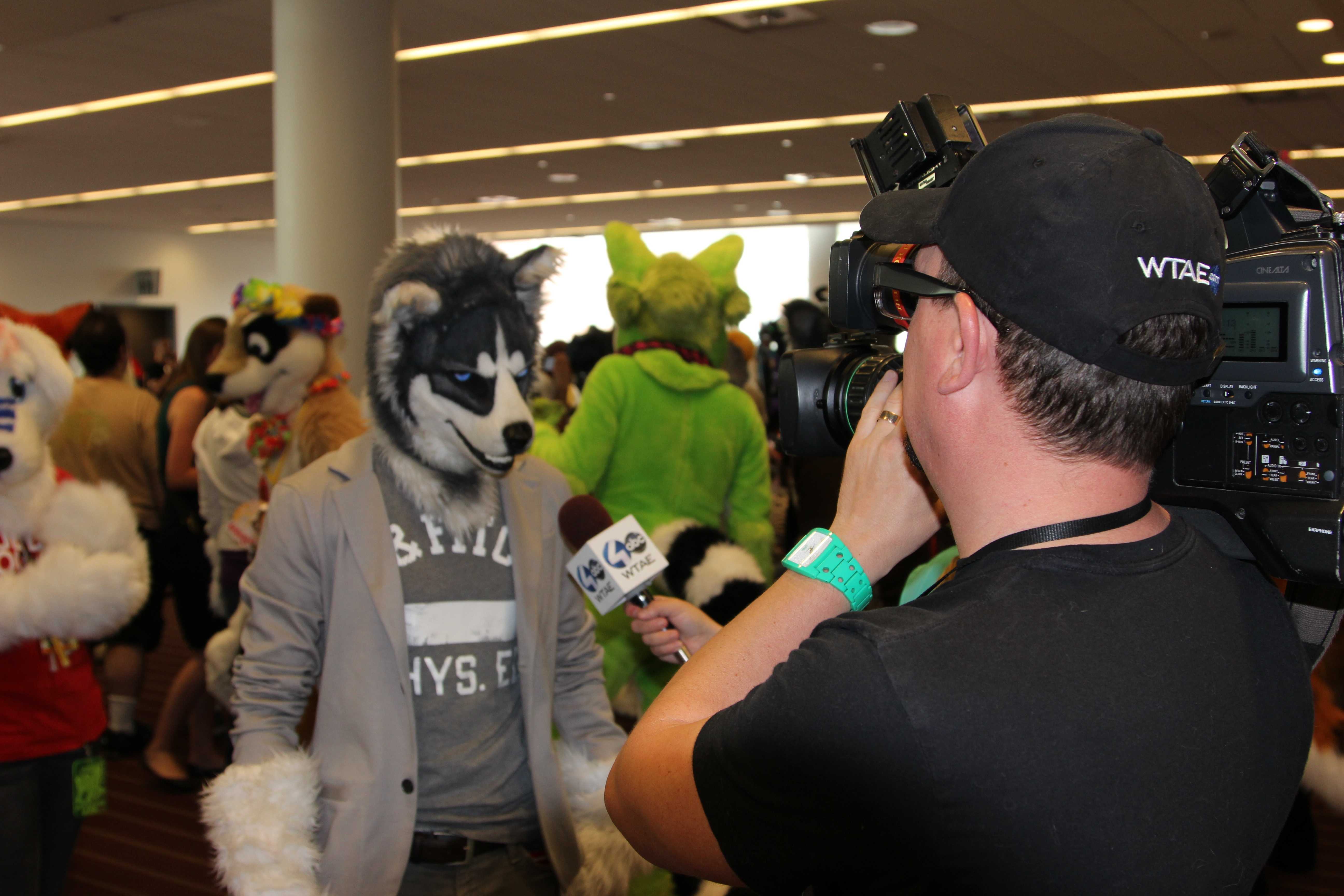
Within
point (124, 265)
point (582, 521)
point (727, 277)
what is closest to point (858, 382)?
point (582, 521)

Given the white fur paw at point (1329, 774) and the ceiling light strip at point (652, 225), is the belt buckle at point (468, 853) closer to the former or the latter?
the white fur paw at point (1329, 774)

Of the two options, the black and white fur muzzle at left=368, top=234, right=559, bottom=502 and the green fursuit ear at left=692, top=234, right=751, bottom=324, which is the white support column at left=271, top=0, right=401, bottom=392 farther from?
the black and white fur muzzle at left=368, top=234, right=559, bottom=502

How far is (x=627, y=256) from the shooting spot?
3090 millimetres

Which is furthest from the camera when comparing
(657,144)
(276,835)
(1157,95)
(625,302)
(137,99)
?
(657,144)

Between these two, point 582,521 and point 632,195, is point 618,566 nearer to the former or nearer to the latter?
point 582,521

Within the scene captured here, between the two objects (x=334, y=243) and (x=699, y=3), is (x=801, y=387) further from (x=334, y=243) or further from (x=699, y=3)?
(x=699, y=3)

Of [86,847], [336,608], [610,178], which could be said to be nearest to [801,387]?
[336,608]

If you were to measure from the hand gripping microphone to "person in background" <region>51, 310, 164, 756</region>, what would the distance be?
3.11m

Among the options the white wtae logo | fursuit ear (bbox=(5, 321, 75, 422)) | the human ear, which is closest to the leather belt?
the human ear

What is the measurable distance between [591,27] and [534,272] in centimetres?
511

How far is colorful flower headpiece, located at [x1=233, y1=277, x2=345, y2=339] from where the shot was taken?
131 inches

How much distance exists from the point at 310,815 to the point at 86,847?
265cm

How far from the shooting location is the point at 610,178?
11922 mm

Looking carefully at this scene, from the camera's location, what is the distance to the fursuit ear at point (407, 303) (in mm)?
1752
